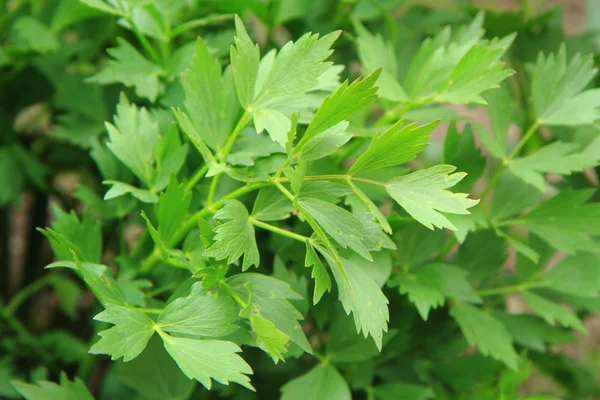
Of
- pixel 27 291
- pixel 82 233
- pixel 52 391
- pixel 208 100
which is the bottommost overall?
pixel 27 291

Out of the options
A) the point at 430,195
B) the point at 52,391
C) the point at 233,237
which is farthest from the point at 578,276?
the point at 52,391

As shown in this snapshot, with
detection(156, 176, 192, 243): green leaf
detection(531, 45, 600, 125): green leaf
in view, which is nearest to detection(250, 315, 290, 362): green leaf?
detection(156, 176, 192, 243): green leaf

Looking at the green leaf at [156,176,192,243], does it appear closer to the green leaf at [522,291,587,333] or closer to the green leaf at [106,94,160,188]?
the green leaf at [106,94,160,188]

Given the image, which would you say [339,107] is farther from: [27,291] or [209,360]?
[27,291]

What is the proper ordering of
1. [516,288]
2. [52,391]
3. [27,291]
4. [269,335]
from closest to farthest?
[269,335] → [52,391] → [516,288] → [27,291]

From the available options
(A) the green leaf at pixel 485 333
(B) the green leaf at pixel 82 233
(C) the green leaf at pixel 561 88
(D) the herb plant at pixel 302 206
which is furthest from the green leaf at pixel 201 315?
(C) the green leaf at pixel 561 88

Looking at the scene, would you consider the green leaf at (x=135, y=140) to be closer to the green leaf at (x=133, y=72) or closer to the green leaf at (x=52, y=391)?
the green leaf at (x=133, y=72)
